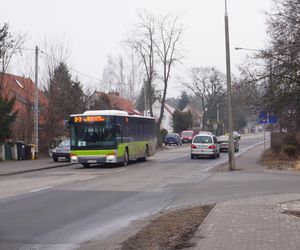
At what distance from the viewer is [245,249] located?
23.6 ft

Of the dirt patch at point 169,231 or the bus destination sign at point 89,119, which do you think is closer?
the dirt patch at point 169,231

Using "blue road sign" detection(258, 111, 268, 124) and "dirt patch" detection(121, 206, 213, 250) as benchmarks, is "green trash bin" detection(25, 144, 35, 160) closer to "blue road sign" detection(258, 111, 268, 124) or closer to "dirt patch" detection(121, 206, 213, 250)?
"blue road sign" detection(258, 111, 268, 124)

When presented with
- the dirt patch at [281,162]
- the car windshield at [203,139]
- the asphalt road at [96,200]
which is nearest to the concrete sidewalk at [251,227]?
the asphalt road at [96,200]

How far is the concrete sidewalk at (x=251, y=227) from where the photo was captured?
24.6 feet

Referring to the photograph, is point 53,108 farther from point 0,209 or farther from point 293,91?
point 0,209

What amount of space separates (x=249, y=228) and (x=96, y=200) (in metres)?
6.18

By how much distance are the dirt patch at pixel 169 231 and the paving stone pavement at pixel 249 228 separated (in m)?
0.21

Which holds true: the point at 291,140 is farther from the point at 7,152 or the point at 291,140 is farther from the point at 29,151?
the point at 7,152

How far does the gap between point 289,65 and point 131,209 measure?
61.6 ft

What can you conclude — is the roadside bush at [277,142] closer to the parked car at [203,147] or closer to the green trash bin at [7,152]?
the parked car at [203,147]

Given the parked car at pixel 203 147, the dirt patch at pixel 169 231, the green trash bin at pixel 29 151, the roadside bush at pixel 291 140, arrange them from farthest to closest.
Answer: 1. the parked car at pixel 203 147
2. the green trash bin at pixel 29 151
3. the roadside bush at pixel 291 140
4. the dirt patch at pixel 169 231

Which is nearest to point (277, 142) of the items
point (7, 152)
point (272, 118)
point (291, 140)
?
point (291, 140)

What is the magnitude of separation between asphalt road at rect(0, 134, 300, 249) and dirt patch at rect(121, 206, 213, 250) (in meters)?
0.70

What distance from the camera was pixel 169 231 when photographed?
30.3 ft
